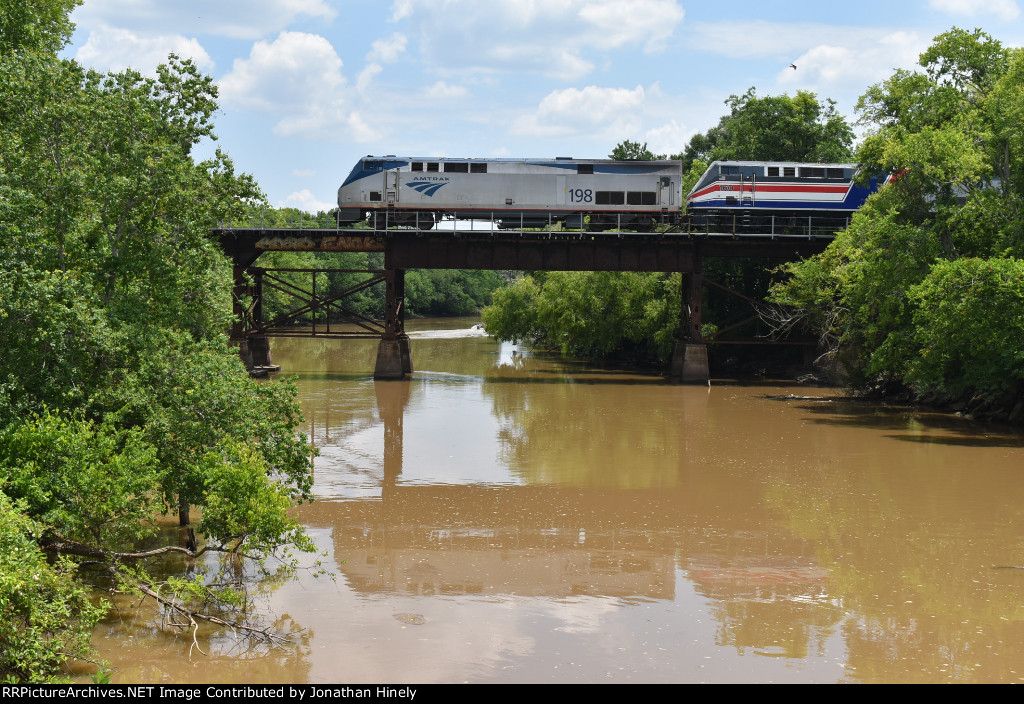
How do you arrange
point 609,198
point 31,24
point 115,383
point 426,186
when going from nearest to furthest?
1. point 115,383
2. point 31,24
3. point 426,186
4. point 609,198

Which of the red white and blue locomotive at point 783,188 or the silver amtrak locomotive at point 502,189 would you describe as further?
the red white and blue locomotive at point 783,188

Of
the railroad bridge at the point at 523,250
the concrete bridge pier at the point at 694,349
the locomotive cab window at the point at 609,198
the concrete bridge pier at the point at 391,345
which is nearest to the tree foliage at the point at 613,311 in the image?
the concrete bridge pier at the point at 694,349

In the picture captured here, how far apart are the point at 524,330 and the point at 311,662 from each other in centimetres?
5385

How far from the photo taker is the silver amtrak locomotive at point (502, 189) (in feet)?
146

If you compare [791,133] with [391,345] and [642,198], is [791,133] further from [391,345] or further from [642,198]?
[391,345]

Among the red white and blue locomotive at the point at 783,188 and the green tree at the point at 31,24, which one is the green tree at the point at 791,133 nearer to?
the red white and blue locomotive at the point at 783,188

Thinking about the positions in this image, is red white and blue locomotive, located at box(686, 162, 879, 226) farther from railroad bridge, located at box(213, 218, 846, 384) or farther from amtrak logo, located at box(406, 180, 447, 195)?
amtrak logo, located at box(406, 180, 447, 195)

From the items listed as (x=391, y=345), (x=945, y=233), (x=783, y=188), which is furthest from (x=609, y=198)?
(x=945, y=233)

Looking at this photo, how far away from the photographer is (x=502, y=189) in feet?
148

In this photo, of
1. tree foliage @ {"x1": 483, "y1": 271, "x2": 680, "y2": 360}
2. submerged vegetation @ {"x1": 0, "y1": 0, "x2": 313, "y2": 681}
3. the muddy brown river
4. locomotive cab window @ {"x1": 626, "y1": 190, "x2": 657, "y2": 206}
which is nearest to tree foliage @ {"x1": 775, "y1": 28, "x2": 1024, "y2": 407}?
the muddy brown river

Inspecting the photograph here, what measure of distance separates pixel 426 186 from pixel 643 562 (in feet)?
105

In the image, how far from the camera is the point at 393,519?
18078mm

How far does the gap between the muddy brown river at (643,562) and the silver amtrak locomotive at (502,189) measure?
647 inches

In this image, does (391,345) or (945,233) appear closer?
(945,233)
